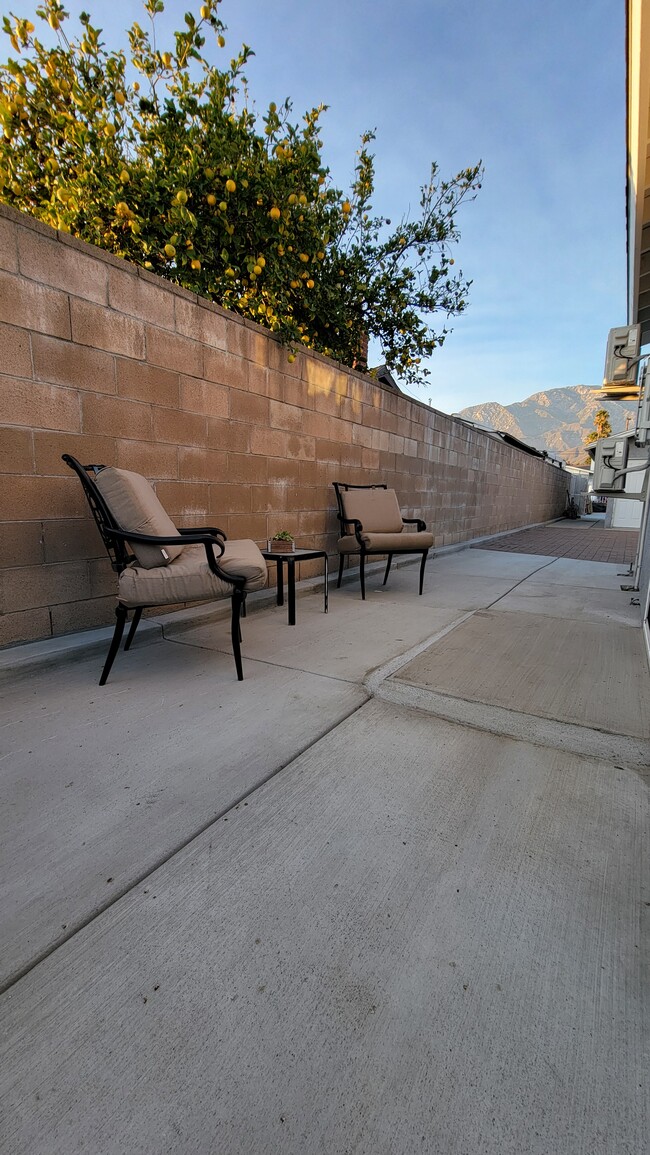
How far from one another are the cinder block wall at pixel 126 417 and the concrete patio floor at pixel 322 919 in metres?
0.59

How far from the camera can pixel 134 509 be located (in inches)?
81.7

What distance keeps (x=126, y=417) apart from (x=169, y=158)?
197cm

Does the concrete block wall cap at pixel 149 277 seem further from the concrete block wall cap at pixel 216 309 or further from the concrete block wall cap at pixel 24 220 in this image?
the concrete block wall cap at pixel 24 220

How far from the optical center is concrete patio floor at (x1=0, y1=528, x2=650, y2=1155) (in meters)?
0.67

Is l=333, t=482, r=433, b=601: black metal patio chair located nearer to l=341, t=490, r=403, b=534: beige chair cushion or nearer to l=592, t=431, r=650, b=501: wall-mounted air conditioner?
l=341, t=490, r=403, b=534: beige chair cushion

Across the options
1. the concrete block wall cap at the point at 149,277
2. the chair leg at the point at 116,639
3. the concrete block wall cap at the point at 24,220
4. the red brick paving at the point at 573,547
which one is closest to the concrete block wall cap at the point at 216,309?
the concrete block wall cap at the point at 149,277

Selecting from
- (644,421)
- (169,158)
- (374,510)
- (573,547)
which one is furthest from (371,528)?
(573,547)

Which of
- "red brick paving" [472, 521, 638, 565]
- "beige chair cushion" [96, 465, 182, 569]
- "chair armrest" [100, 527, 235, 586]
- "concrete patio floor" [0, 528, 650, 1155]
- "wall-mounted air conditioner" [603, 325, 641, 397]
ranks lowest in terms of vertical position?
"concrete patio floor" [0, 528, 650, 1155]

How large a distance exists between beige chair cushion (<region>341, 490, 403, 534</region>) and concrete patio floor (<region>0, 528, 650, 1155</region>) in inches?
93.4

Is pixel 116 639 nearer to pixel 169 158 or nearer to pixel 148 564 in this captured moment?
pixel 148 564

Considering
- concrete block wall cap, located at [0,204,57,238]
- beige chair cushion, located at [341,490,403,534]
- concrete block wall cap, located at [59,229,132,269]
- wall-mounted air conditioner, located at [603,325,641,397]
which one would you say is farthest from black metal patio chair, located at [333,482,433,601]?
wall-mounted air conditioner, located at [603,325,641,397]

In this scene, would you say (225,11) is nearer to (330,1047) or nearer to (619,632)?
(619,632)

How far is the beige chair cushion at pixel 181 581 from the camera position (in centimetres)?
201

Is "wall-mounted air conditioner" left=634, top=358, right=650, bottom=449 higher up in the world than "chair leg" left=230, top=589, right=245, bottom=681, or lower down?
higher up
